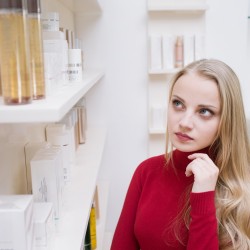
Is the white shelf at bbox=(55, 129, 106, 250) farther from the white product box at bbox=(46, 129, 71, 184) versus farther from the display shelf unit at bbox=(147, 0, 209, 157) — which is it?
the display shelf unit at bbox=(147, 0, 209, 157)

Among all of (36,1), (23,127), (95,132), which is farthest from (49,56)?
(95,132)

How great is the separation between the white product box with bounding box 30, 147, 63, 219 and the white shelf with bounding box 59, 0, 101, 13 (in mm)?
976

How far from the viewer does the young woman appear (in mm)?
1048

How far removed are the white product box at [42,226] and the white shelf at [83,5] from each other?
44.2 inches

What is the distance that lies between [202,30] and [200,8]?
142 millimetres

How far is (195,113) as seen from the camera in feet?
3.52

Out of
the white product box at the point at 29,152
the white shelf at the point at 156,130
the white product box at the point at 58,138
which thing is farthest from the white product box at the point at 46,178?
the white shelf at the point at 156,130

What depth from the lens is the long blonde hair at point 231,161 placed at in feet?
3.50

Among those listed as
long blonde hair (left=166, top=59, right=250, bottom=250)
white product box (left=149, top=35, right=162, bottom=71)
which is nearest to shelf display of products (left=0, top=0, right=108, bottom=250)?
long blonde hair (left=166, top=59, right=250, bottom=250)

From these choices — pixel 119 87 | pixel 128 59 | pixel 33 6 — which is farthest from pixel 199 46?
pixel 33 6

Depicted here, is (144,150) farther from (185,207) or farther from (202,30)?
(185,207)

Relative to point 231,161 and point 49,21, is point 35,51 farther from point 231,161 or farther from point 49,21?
point 231,161

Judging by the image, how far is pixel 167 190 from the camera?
122 cm

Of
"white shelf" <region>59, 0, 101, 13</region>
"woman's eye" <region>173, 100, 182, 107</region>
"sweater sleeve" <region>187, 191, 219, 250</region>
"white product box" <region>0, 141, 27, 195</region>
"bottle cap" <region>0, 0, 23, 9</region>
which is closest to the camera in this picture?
"bottle cap" <region>0, 0, 23, 9</region>
